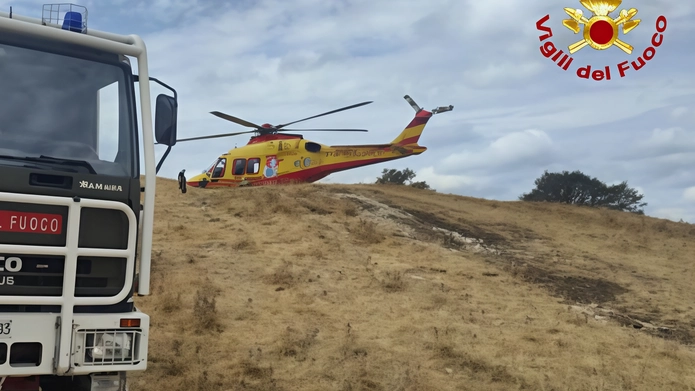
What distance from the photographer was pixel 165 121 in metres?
5.53

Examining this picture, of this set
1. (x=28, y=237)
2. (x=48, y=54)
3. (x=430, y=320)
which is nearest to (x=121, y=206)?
(x=28, y=237)

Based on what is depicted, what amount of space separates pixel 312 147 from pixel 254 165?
212 cm

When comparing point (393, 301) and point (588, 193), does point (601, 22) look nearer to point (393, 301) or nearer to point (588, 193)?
point (393, 301)

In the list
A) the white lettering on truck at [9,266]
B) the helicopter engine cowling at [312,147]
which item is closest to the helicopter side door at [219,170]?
the helicopter engine cowling at [312,147]

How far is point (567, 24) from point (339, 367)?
27.4 feet

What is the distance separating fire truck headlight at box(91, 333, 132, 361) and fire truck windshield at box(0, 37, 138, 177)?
4.02ft

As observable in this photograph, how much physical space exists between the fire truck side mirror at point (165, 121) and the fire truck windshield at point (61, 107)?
0.70ft

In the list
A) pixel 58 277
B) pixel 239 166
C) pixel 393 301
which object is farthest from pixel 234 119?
pixel 58 277

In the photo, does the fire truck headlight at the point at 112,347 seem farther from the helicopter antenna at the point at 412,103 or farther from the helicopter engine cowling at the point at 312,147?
the helicopter antenna at the point at 412,103

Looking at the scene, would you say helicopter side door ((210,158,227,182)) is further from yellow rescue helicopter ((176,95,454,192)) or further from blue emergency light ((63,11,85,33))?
blue emergency light ((63,11,85,33))

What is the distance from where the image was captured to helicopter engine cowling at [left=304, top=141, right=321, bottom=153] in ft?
76.8

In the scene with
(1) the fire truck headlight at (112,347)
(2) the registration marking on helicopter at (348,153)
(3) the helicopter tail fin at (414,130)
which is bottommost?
(1) the fire truck headlight at (112,347)

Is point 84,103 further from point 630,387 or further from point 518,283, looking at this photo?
point 518,283

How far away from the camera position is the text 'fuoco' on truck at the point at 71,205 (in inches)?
179
